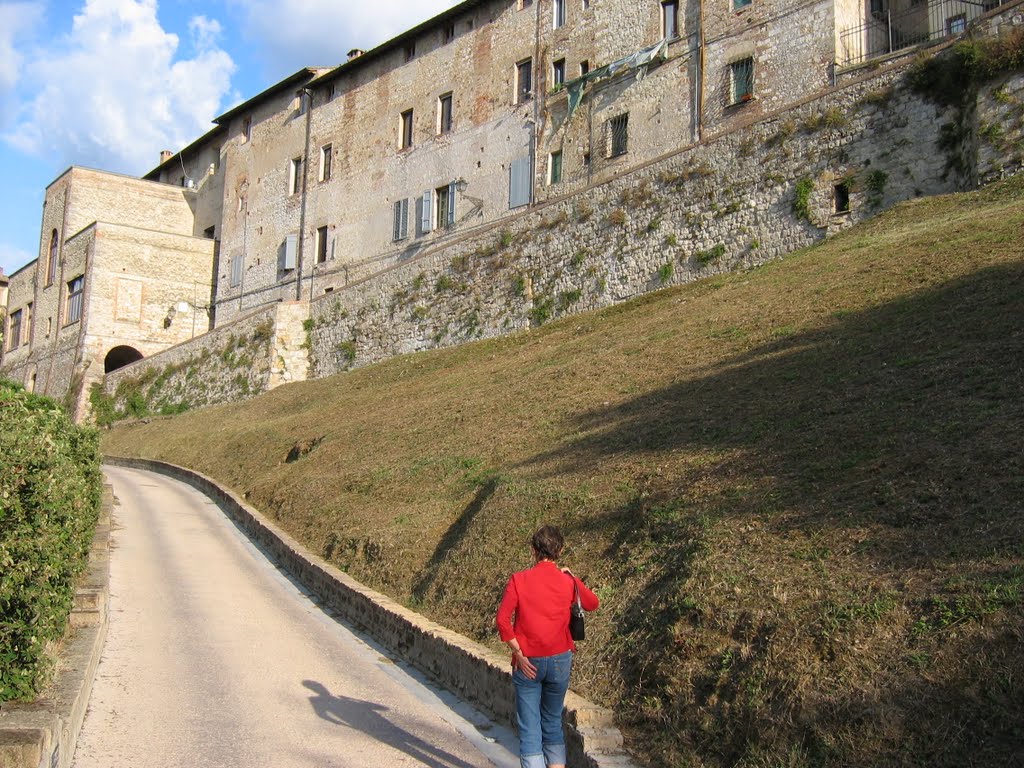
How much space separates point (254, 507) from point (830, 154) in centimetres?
1387

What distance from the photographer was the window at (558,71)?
3541cm

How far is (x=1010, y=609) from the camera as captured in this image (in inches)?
204

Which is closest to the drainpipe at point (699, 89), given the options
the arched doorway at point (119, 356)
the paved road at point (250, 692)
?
the paved road at point (250, 692)

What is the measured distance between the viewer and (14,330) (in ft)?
193

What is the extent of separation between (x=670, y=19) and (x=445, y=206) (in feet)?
38.5

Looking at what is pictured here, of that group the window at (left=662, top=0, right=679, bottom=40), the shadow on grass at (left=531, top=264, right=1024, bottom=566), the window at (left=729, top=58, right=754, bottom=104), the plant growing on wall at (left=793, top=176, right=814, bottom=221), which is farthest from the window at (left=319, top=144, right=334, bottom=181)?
the shadow on grass at (left=531, top=264, right=1024, bottom=566)

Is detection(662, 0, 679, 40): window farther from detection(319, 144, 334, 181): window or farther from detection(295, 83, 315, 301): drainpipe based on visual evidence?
detection(295, 83, 315, 301): drainpipe

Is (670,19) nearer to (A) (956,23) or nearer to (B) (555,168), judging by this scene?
(B) (555,168)

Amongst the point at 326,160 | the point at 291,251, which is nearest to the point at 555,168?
the point at 326,160

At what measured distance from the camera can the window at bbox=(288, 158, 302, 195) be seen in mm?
47188

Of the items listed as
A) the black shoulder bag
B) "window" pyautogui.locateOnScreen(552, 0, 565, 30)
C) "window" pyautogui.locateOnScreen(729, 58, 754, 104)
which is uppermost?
"window" pyautogui.locateOnScreen(552, 0, 565, 30)

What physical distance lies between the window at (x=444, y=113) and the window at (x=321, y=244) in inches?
326

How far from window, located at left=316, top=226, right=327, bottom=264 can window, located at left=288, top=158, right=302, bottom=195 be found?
10.5ft

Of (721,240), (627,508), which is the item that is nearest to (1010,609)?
(627,508)
